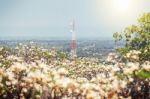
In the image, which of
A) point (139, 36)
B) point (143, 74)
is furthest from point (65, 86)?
point (139, 36)

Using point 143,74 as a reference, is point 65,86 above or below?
below

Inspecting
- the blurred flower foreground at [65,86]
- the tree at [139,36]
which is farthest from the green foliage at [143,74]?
the tree at [139,36]

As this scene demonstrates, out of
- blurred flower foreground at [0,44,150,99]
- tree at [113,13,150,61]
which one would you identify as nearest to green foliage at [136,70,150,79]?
blurred flower foreground at [0,44,150,99]

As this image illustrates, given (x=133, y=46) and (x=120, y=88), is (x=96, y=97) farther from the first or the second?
(x=133, y=46)

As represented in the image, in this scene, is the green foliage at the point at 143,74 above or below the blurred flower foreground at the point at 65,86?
above

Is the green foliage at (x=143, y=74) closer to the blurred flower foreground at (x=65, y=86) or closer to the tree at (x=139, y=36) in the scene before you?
the blurred flower foreground at (x=65, y=86)

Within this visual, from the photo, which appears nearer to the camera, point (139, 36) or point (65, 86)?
point (65, 86)

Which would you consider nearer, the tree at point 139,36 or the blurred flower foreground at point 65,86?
the blurred flower foreground at point 65,86

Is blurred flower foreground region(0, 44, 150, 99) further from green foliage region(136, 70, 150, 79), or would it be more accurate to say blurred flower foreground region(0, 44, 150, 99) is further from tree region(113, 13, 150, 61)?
tree region(113, 13, 150, 61)

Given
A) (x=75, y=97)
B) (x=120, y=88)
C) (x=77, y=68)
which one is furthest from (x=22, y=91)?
(x=77, y=68)

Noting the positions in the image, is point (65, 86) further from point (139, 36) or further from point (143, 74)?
point (139, 36)

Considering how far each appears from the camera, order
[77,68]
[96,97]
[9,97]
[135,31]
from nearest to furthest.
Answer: [96,97]
[9,97]
[135,31]
[77,68]
